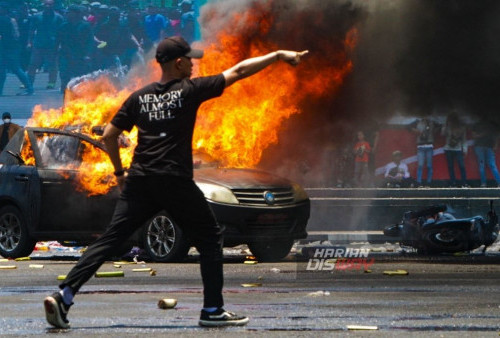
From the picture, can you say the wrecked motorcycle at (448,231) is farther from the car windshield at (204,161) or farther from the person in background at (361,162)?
the person in background at (361,162)

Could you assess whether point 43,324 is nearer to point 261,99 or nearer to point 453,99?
point 261,99

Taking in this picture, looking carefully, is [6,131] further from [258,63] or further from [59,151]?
[258,63]

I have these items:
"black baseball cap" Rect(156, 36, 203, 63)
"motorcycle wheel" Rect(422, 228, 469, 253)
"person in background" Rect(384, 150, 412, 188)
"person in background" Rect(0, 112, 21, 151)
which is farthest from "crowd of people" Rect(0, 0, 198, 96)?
"black baseball cap" Rect(156, 36, 203, 63)

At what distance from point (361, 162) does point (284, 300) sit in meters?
14.6

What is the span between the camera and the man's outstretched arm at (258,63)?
815 cm

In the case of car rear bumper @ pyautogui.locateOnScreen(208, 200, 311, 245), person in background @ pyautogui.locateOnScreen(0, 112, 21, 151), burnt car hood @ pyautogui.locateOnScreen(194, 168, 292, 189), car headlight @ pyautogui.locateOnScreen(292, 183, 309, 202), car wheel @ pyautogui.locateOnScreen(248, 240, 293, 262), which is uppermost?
person in background @ pyautogui.locateOnScreen(0, 112, 21, 151)

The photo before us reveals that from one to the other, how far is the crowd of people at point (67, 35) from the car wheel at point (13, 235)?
10.5 metres

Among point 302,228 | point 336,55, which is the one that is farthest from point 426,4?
point 302,228

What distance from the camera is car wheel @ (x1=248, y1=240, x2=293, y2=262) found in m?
15.6

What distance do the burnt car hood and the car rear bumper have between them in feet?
0.98

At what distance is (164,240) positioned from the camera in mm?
15062

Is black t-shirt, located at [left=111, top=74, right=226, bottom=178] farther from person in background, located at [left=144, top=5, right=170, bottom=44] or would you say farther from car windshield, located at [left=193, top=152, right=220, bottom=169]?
person in background, located at [left=144, top=5, right=170, bottom=44]

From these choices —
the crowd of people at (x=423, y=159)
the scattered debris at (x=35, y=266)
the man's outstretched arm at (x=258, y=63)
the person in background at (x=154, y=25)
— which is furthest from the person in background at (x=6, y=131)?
the man's outstretched arm at (x=258, y=63)

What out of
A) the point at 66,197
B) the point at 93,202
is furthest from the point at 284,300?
the point at 66,197
